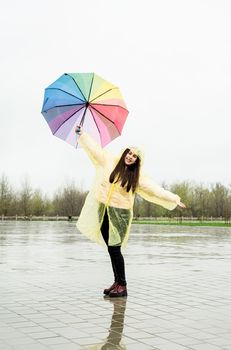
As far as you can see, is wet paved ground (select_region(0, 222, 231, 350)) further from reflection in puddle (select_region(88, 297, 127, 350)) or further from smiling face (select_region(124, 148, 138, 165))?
smiling face (select_region(124, 148, 138, 165))

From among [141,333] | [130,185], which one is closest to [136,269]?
[130,185]

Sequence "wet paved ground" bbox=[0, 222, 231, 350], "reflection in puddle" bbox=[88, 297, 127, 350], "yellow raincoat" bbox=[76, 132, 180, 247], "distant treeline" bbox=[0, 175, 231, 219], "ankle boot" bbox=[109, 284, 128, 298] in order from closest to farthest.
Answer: "reflection in puddle" bbox=[88, 297, 127, 350], "wet paved ground" bbox=[0, 222, 231, 350], "ankle boot" bbox=[109, 284, 128, 298], "yellow raincoat" bbox=[76, 132, 180, 247], "distant treeline" bbox=[0, 175, 231, 219]

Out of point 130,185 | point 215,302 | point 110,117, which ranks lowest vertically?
point 215,302

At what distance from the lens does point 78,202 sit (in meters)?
89.8

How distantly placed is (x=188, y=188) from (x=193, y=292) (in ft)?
270

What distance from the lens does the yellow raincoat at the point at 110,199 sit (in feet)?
24.2

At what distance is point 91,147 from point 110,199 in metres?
0.81

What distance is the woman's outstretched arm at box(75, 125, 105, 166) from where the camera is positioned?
7.41 meters

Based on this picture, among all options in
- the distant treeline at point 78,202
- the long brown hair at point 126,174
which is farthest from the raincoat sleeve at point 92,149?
the distant treeline at point 78,202

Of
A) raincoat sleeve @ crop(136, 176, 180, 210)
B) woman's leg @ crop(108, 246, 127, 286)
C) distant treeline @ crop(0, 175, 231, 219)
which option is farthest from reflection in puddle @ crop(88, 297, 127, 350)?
distant treeline @ crop(0, 175, 231, 219)

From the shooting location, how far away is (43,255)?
1408 cm

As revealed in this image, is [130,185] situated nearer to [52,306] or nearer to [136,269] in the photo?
[52,306]

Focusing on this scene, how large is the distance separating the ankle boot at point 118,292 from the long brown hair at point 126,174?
4.62 ft

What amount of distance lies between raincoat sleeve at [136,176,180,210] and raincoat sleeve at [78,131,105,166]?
0.68 metres
